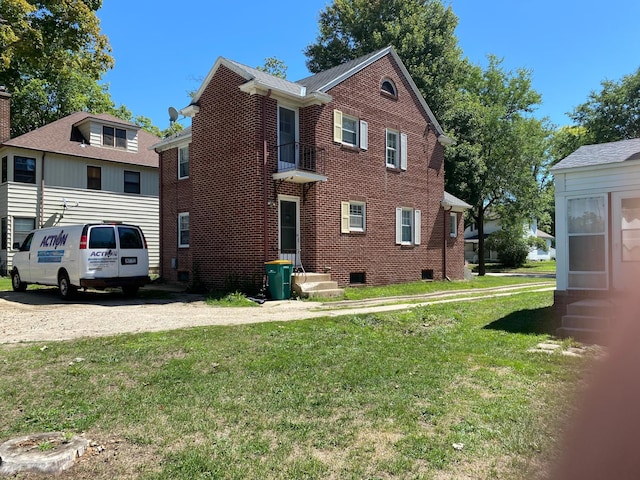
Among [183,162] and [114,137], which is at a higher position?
[114,137]

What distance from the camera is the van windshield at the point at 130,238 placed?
41.8 ft

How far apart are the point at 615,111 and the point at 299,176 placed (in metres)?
26.3

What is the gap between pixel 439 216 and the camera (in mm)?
19766

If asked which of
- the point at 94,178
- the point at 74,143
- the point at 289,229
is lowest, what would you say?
the point at 289,229

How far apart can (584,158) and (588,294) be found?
8.43 feet

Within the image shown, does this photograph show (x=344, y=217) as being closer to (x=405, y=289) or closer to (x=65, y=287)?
(x=405, y=289)

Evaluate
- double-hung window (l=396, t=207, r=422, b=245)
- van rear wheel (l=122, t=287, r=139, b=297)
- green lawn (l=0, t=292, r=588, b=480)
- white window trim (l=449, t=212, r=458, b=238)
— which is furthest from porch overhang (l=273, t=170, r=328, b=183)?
white window trim (l=449, t=212, r=458, b=238)

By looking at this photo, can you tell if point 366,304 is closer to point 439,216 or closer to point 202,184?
point 202,184

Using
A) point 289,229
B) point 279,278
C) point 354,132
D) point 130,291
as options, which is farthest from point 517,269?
point 130,291

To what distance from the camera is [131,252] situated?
12.9m

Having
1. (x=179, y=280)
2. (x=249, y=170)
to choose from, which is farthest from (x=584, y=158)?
(x=179, y=280)

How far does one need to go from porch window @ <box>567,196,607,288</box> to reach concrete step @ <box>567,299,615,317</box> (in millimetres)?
566

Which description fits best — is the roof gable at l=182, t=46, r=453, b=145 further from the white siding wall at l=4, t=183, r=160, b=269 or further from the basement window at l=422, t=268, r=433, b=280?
the white siding wall at l=4, t=183, r=160, b=269

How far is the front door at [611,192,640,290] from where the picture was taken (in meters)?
8.05
